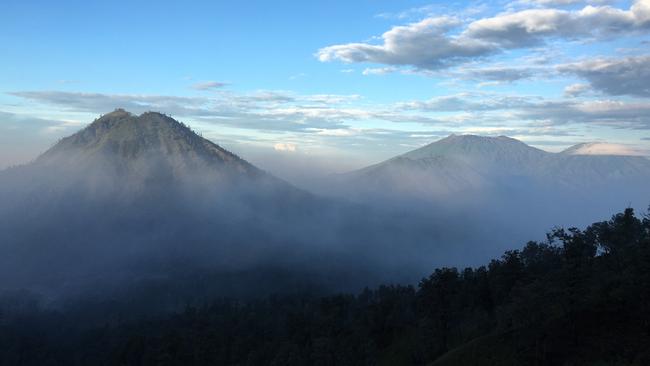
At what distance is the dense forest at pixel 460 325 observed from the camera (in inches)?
2504

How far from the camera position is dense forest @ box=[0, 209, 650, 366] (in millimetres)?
63594

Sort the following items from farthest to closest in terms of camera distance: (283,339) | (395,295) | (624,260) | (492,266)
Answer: (395,295), (283,339), (492,266), (624,260)

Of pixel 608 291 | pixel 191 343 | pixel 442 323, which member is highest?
pixel 608 291

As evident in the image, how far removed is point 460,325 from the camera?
333ft

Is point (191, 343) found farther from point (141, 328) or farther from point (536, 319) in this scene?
point (536, 319)

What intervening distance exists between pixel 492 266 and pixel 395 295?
40.7 m

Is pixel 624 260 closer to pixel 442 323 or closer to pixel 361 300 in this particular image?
pixel 442 323

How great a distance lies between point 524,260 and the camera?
115 metres

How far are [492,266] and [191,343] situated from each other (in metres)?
85.0

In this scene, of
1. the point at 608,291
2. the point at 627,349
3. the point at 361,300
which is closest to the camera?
the point at 627,349

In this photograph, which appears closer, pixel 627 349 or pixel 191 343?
pixel 627 349

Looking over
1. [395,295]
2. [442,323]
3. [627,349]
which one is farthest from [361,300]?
[627,349]

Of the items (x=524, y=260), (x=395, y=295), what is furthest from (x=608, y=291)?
(x=395, y=295)

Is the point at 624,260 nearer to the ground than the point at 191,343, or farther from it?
farther from it
